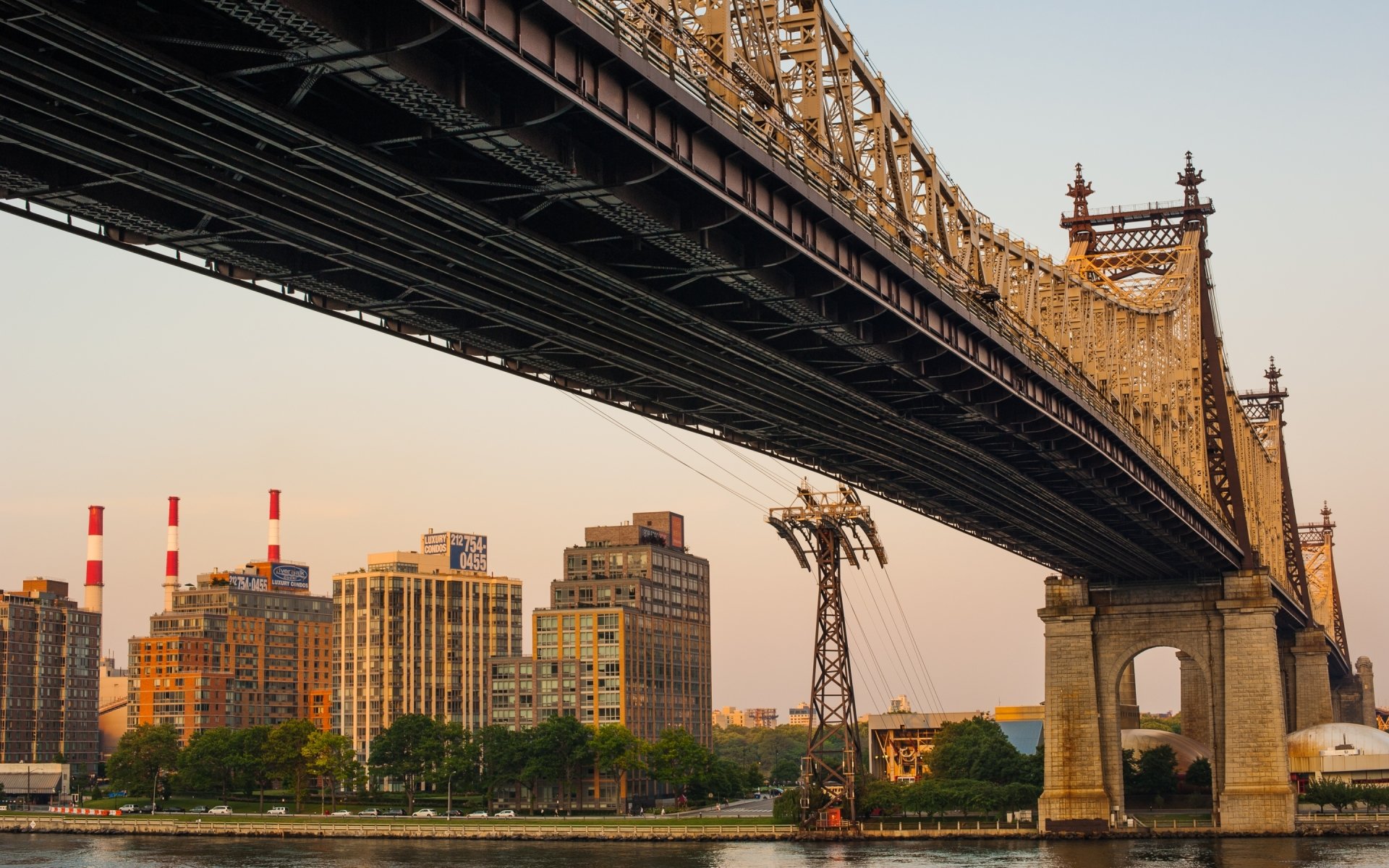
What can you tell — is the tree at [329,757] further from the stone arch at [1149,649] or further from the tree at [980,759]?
the stone arch at [1149,649]

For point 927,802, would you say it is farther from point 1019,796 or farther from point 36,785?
point 36,785

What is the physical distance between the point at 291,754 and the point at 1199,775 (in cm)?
8367

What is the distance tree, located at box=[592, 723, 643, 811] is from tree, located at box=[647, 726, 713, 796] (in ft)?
5.69

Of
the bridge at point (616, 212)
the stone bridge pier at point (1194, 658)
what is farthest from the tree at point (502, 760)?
the bridge at point (616, 212)

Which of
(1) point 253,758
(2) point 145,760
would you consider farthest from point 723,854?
(2) point 145,760

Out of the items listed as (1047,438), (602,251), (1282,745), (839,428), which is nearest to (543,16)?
(602,251)

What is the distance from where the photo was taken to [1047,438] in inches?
2591

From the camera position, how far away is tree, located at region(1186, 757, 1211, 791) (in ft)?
409

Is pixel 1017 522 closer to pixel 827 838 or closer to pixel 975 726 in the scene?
pixel 827 838

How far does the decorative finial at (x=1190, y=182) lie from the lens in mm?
108625

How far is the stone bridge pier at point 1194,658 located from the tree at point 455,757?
65.2m

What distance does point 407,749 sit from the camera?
158m

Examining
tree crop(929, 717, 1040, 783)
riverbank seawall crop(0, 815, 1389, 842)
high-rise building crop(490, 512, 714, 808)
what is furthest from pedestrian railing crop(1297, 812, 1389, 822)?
high-rise building crop(490, 512, 714, 808)

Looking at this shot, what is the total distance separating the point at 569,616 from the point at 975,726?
60018mm
